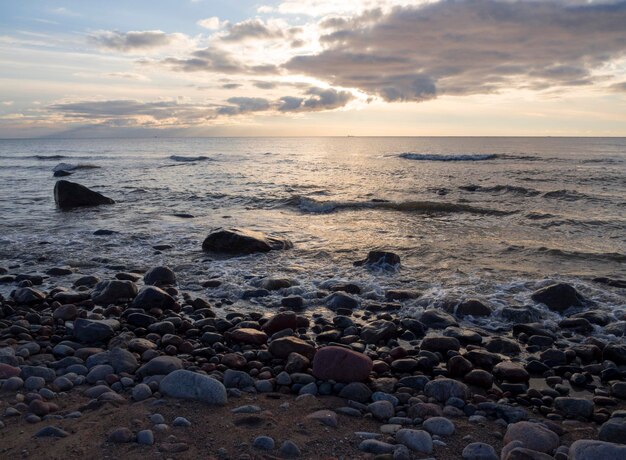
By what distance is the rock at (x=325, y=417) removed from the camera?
4.21 metres

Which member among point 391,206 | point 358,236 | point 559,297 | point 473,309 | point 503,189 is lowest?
point 473,309

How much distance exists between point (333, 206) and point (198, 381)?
1442 centimetres

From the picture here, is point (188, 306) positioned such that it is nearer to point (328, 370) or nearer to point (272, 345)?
point (272, 345)

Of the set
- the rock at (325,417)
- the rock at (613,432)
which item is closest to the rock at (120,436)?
the rock at (325,417)

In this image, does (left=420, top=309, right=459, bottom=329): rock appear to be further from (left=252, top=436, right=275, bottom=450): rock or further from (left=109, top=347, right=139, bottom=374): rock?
(left=109, top=347, right=139, bottom=374): rock

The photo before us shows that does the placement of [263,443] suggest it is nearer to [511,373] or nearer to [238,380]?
[238,380]

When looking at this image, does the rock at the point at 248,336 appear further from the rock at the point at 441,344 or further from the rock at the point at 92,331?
the rock at the point at 441,344

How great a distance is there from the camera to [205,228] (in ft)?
47.1

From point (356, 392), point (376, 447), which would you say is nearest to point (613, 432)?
point (376, 447)

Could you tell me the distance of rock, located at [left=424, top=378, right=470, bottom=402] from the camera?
15.9 feet

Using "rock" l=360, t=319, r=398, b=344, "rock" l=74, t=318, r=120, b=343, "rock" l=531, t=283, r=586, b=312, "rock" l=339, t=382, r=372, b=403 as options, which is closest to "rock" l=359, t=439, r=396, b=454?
"rock" l=339, t=382, r=372, b=403

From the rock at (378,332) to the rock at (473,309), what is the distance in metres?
1.33

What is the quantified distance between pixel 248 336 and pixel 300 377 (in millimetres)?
1241

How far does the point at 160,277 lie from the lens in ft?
29.2
